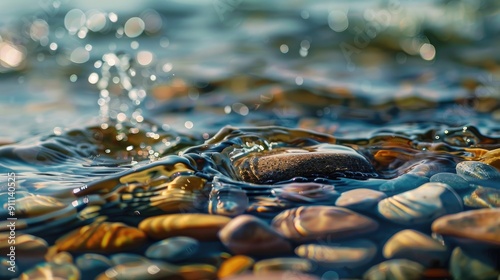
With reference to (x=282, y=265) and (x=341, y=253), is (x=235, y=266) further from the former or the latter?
(x=341, y=253)

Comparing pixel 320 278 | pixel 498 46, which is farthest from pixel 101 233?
pixel 498 46

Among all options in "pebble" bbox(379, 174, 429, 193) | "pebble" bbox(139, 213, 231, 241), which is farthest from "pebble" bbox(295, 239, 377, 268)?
"pebble" bbox(379, 174, 429, 193)

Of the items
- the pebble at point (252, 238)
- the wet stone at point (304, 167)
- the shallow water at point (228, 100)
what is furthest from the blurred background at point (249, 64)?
the pebble at point (252, 238)

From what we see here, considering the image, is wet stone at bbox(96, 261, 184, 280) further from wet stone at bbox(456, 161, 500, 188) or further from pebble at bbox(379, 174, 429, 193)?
wet stone at bbox(456, 161, 500, 188)

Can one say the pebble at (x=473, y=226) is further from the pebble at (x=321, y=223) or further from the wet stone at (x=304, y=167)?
the wet stone at (x=304, y=167)

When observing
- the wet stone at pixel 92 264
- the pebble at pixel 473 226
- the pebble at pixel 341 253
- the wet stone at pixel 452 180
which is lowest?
the wet stone at pixel 92 264

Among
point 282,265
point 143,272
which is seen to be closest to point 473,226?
point 282,265

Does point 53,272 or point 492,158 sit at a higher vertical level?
point 492,158

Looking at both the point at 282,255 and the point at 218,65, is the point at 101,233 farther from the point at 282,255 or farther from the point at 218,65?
the point at 218,65
